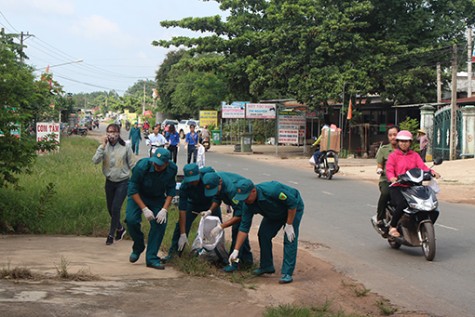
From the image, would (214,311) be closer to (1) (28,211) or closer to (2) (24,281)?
(2) (24,281)

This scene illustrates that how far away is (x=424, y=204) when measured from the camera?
8.41 m

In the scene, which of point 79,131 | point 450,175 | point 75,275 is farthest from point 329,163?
point 79,131

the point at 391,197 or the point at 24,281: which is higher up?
the point at 391,197

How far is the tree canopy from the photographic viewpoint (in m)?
31.8

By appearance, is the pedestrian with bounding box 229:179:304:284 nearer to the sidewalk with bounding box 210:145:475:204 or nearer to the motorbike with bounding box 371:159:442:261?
the motorbike with bounding box 371:159:442:261

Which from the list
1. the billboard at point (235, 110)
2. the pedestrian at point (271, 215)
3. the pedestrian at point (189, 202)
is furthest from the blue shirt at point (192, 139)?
the billboard at point (235, 110)

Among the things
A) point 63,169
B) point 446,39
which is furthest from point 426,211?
point 446,39

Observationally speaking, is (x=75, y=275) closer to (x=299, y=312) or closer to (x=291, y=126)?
(x=299, y=312)

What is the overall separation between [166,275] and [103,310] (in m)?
1.84

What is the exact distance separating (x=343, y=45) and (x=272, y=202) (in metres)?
25.9

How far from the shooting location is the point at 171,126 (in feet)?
69.7

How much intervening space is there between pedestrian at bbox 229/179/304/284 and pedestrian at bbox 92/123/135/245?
2.44 m

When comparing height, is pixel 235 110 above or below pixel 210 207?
above

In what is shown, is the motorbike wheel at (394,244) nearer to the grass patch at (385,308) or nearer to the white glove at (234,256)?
the grass patch at (385,308)
